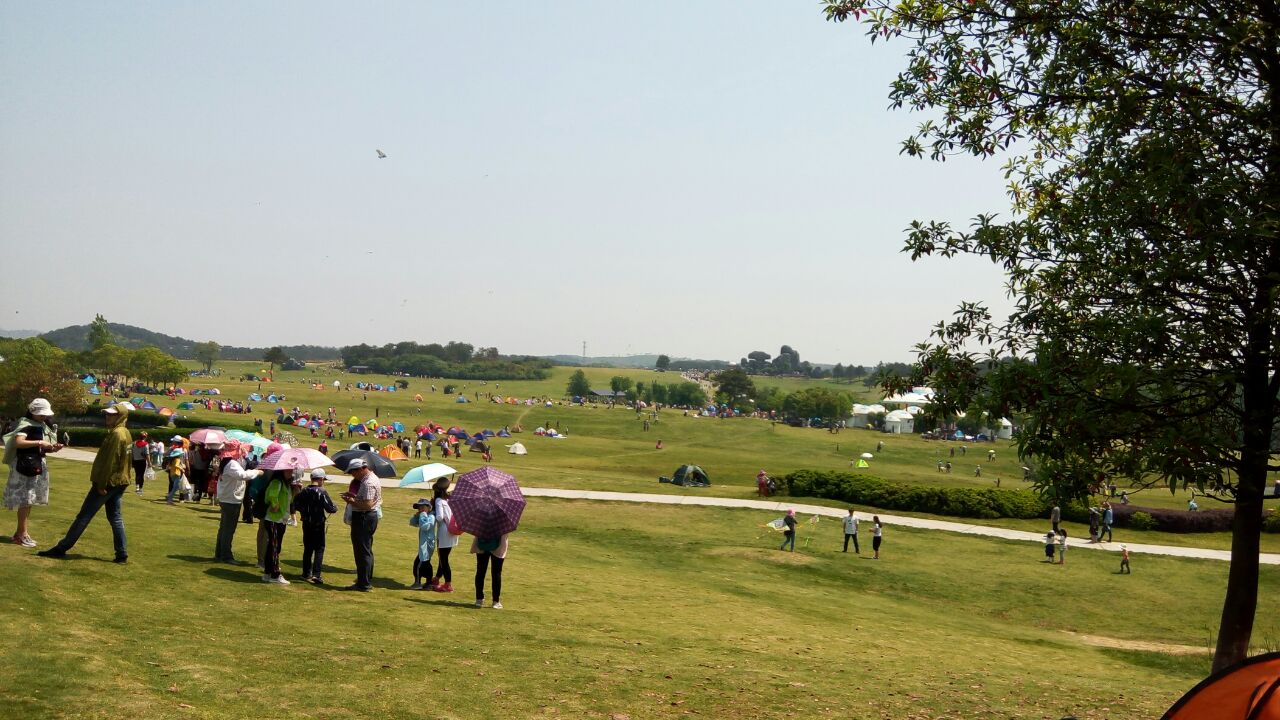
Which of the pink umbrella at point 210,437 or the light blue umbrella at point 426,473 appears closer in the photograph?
the light blue umbrella at point 426,473

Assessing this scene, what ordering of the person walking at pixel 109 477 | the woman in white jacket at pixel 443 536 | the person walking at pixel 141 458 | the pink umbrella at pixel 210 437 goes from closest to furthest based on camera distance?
the person walking at pixel 109 477, the woman in white jacket at pixel 443 536, the pink umbrella at pixel 210 437, the person walking at pixel 141 458

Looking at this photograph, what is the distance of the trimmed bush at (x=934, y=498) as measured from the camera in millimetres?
37688

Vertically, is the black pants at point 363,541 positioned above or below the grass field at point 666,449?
above

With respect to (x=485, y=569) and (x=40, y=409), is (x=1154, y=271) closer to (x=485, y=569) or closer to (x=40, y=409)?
(x=485, y=569)

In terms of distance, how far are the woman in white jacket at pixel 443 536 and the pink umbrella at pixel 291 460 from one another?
77.8 inches

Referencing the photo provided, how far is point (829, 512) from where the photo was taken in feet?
121

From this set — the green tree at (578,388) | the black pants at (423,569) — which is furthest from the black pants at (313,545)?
the green tree at (578,388)

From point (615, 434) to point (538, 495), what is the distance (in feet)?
215

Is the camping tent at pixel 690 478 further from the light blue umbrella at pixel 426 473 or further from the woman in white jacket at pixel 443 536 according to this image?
the woman in white jacket at pixel 443 536

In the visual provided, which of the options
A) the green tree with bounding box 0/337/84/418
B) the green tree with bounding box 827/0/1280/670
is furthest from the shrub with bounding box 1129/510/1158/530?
the green tree with bounding box 0/337/84/418

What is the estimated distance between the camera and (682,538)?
29.0 meters

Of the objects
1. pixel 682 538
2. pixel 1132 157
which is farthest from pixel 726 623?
pixel 682 538

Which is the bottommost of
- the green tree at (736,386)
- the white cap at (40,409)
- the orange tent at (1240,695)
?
the orange tent at (1240,695)

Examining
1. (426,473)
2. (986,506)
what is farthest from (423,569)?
(986,506)
